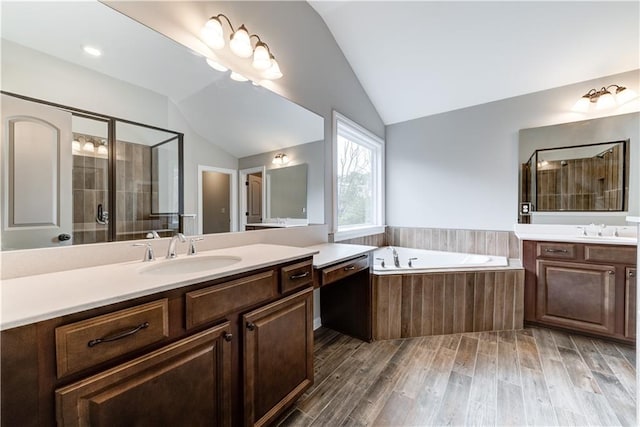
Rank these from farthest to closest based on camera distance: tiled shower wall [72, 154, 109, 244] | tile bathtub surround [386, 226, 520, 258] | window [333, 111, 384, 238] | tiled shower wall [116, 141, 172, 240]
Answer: tile bathtub surround [386, 226, 520, 258] < window [333, 111, 384, 238] < tiled shower wall [116, 141, 172, 240] < tiled shower wall [72, 154, 109, 244]

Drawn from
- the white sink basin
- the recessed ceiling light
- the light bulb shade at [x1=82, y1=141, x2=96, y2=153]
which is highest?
the recessed ceiling light

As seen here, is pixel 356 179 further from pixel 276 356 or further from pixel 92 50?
pixel 92 50

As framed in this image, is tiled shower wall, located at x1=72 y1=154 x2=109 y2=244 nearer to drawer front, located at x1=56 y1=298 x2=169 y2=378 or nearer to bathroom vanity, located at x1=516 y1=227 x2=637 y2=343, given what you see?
drawer front, located at x1=56 y1=298 x2=169 y2=378

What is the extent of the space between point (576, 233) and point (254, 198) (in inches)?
124

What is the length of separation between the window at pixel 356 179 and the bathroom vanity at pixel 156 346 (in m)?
1.50

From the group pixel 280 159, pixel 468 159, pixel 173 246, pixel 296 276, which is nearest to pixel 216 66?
pixel 280 159

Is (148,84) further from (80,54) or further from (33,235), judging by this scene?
(33,235)

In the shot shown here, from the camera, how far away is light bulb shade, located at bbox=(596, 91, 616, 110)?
240 centimetres

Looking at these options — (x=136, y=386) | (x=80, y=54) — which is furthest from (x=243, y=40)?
(x=136, y=386)

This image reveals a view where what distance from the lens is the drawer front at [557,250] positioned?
2277 mm

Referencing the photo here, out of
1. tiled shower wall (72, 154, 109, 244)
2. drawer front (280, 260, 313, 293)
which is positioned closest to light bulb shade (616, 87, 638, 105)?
drawer front (280, 260, 313, 293)

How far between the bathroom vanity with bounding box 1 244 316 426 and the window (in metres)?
1.50

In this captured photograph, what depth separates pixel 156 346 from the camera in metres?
0.84

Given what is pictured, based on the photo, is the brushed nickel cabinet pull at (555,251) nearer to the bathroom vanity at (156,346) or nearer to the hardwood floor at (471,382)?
the hardwood floor at (471,382)
